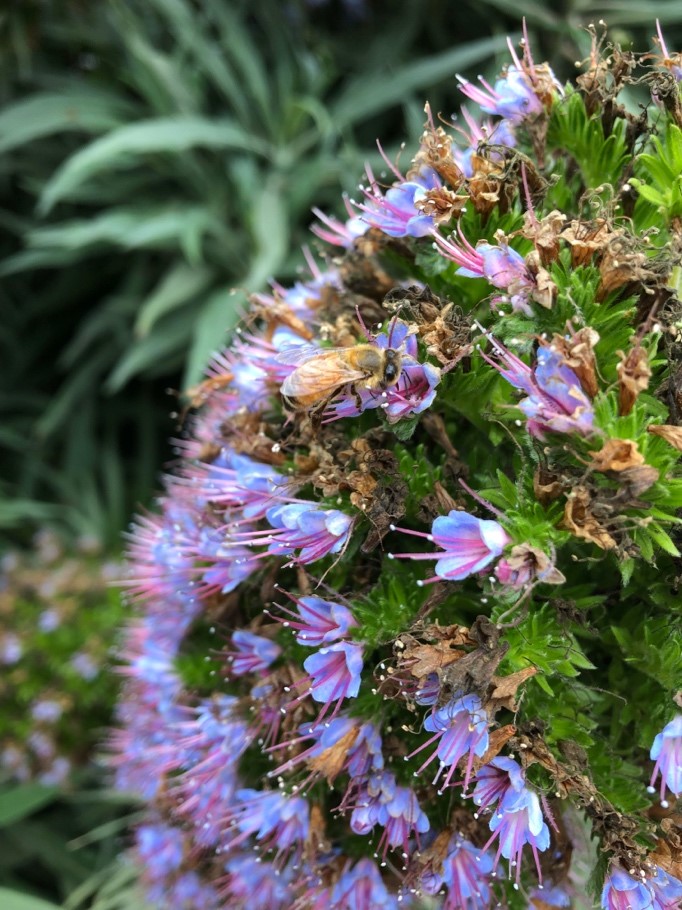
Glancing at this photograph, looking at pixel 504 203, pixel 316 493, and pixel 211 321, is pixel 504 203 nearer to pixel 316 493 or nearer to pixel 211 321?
pixel 316 493

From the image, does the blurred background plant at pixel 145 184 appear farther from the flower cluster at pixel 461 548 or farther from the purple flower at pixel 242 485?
the flower cluster at pixel 461 548

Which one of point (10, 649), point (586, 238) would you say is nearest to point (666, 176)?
point (586, 238)

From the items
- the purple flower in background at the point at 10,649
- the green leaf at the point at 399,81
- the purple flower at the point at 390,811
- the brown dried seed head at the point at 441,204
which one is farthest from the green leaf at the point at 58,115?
the purple flower at the point at 390,811

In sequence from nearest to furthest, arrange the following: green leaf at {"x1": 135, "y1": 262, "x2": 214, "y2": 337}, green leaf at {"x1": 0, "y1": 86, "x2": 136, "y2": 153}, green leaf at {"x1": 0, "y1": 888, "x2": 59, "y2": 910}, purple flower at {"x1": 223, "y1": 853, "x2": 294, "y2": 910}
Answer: purple flower at {"x1": 223, "y1": 853, "x2": 294, "y2": 910}
green leaf at {"x1": 0, "y1": 888, "x2": 59, "y2": 910}
green leaf at {"x1": 135, "y1": 262, "x2": 214, "y2": 337}
green leaf at {"x1": 0, "y1": 86, "x2": 136, "y2": 153}

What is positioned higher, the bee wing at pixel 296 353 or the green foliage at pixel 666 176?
the bee wing at pixel 296 353

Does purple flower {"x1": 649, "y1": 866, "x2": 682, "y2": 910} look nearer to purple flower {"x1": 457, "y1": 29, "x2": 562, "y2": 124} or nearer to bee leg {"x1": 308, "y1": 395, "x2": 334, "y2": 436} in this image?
bee leg {"x1": 308, "y1": 395, "x2": 334, "y2": 436}

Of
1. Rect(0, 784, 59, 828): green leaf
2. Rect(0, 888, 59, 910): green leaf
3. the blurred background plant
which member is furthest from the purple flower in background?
Rect(0, 888, 59, 910): green leaf

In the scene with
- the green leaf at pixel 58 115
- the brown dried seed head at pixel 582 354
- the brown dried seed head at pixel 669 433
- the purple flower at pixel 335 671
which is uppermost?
the green leaf at pixel 58 115

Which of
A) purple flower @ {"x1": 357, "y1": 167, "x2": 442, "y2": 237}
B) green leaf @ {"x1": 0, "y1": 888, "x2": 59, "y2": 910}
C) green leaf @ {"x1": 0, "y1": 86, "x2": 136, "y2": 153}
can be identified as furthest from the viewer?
green leaf @ {"x1": 0, "y1": 86, "x2": 136, "y2": 153}
